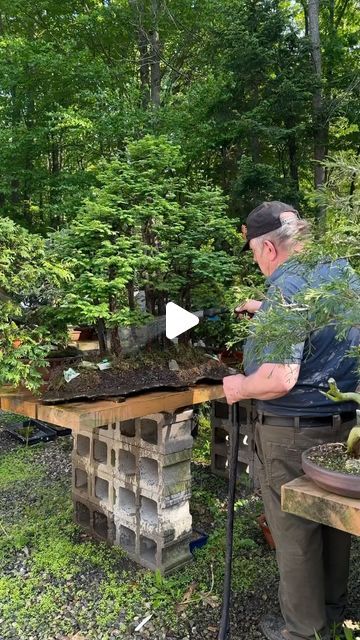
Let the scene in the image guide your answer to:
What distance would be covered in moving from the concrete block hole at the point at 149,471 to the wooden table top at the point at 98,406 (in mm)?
473

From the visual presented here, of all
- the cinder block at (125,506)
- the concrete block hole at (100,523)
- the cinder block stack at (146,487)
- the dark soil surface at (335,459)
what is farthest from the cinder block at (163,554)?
the dark soil surface at (335,459)

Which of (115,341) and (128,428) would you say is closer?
(115,341)

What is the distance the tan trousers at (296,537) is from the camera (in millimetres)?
1925

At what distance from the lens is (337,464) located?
146 centimetres

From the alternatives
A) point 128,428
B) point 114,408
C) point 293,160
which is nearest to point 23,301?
point 114,408

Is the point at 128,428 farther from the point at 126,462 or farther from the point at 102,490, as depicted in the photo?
the point at 102,490

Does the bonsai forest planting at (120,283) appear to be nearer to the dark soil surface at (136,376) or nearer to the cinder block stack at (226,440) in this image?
the dark soil surface at (136,376)

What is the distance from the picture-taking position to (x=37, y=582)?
2.70 m

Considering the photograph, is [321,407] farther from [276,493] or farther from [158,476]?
[158,476]

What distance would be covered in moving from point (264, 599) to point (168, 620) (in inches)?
19.2

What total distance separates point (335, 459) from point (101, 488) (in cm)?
201

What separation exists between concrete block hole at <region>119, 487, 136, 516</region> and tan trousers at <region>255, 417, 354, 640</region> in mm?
1104

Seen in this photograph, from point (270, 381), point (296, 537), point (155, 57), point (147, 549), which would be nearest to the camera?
point (270, 381)

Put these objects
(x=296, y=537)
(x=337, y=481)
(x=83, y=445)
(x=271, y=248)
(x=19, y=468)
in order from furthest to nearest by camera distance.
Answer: (x=19, y=468), (x=83, y=445), (x=271, y=248), (x=296, y=537), (x=337, y=481)
